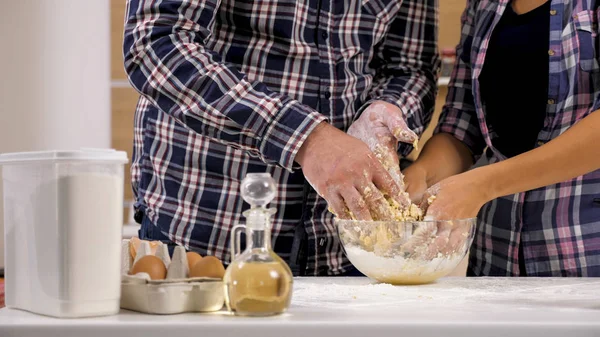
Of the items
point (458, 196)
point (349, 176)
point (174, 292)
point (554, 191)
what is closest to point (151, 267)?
point (174, 292)

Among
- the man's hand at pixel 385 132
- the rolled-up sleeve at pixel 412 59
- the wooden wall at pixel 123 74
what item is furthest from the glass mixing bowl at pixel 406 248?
the wooden wall at pixel 123 74

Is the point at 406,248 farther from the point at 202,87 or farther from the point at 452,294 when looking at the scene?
the point at 202,87

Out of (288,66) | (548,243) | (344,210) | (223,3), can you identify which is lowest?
(548,243)

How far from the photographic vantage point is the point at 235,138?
1424mm

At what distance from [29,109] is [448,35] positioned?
1643 millimetres

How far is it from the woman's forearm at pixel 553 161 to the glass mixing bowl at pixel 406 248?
18 centimetres

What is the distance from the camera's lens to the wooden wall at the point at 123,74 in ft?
10.8

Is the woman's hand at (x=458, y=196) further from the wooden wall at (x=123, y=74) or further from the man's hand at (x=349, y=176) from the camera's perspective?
the wooden wall at (x=123, y=74)

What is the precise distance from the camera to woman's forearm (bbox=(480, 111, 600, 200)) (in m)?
1.47

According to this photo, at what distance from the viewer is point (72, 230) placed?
871mm

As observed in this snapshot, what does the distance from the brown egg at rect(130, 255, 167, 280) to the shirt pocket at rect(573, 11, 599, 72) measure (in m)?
1.01

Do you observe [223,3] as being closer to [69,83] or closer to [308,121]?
[308,121]

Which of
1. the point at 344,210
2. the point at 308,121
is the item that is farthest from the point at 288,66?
the point at 344,210

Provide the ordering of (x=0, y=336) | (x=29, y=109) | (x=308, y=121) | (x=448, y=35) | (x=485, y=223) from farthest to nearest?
(x=448, y=35), (x=29, y=109), (x=485, y=223), (x=308, y=121), (x=0, y=336)
